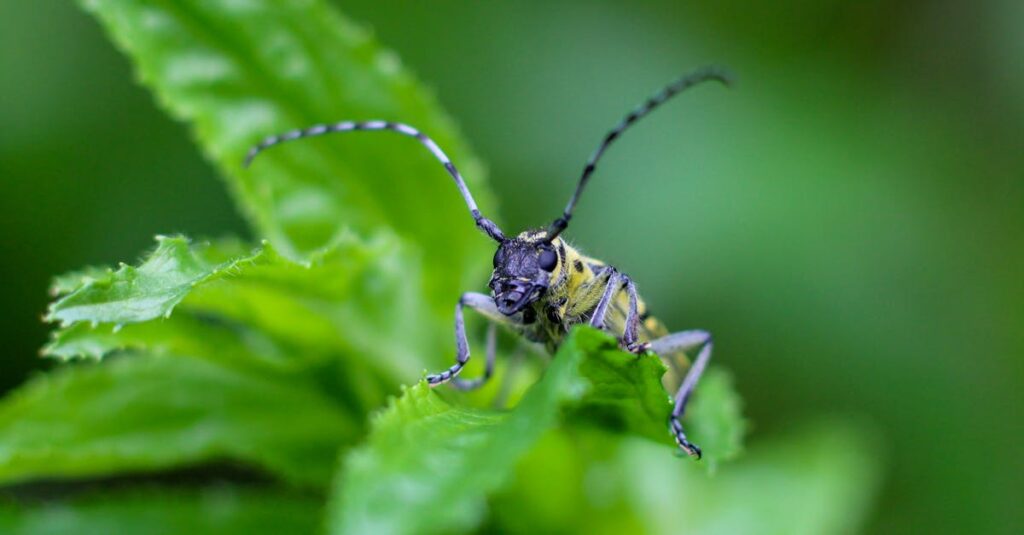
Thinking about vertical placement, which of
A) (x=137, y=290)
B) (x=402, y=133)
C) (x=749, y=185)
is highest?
(x=749, y=185)

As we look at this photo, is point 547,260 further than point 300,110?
No

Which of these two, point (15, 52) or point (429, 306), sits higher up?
point (15, 52)

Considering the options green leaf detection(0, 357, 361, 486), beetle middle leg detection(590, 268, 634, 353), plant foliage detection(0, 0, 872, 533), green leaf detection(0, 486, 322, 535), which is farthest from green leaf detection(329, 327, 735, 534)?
green leaf detection(0, 486, 322, 535)

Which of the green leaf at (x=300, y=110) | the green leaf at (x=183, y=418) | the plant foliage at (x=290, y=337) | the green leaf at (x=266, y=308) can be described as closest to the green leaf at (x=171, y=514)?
the plant foliage at (x=290, y=337)

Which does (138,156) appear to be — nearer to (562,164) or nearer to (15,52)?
(15,52)

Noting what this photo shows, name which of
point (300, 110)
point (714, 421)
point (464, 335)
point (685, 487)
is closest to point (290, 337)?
point (464, 335)

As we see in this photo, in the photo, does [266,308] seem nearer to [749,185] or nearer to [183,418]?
[183,418]

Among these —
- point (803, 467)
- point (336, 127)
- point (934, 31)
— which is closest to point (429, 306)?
point (336, 127)
